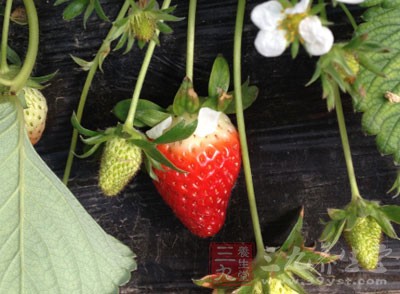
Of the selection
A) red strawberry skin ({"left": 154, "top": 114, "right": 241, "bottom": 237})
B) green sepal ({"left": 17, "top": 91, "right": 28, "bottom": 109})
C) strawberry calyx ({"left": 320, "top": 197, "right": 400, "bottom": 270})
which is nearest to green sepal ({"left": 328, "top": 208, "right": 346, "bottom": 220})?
strawberry calyx ({"left": 320, "top": 197, "right": 400, "bottom": 270})

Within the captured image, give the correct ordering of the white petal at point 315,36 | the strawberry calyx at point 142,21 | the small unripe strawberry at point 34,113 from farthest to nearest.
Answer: the small unripe strawberry at point 34,113, the strawberry calyx at point 142,21, the white petal at point 315,36

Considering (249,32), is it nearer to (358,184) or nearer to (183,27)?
(183,27)

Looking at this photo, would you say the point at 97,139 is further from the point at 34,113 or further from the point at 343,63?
the point at 343,63

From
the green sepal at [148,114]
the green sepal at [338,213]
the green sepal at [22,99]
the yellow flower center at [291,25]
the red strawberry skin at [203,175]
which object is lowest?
the green sepal at [338,213]

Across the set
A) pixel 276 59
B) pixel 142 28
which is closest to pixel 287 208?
pixel 276 59

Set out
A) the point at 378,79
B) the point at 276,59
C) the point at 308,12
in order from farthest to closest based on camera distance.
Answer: the point at 276,59 → the point at 378,79 → the point at 308,12

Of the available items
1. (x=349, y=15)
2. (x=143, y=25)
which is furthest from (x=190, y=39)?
(x=349, y=15)

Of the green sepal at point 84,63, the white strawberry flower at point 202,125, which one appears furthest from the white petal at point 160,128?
the green sepal at point 84,63

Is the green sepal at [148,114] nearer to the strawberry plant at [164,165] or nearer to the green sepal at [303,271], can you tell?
the strawberry plant at [164,165]
